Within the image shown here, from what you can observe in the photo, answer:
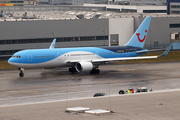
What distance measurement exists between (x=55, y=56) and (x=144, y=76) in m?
14.8

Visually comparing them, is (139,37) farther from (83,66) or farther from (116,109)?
(116,109)

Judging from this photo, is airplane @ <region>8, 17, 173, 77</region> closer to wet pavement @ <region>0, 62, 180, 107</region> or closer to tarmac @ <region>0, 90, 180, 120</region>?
wet pavement @ <region>0, 62, 180, 107</region>

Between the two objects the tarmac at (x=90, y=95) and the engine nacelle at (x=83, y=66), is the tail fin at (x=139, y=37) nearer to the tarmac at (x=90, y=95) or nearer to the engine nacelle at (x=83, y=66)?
the tarmac at (x=90, y=95)

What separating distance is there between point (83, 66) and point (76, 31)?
→ 4004 cm

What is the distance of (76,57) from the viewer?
5750 cm

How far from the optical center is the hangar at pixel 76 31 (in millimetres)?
85375

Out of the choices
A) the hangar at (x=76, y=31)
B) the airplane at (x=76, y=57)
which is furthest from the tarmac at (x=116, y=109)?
the hangar at (x=76, y=31)

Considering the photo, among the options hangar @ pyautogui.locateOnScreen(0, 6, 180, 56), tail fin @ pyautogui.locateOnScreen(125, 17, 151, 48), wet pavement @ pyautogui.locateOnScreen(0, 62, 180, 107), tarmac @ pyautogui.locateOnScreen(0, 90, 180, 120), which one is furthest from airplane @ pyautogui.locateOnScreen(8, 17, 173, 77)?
hangar @ pyautogui.locateOnScreen(0, 6, 180, 56)

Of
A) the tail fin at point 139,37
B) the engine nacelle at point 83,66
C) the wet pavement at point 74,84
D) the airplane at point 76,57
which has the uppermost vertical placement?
the tail fin at point 139,37

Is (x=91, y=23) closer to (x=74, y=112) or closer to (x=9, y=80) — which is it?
(x=9, y=80)

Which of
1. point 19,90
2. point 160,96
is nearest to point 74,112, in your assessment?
point 160,96

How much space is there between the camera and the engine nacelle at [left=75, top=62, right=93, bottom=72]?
54.5 m

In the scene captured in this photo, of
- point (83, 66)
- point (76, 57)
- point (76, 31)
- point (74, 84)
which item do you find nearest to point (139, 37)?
point (76, 57)

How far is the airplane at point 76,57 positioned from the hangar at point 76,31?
3126 cm
